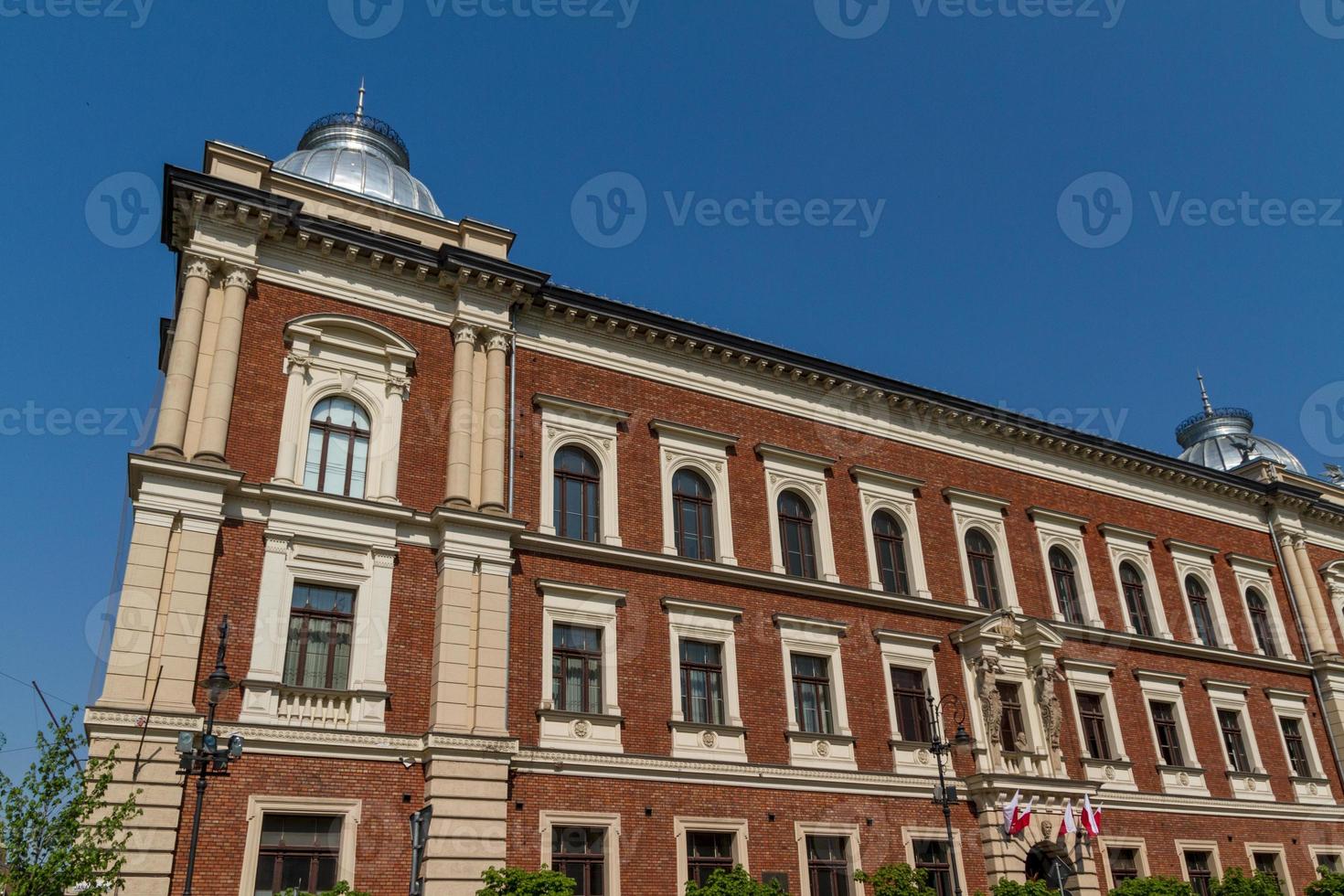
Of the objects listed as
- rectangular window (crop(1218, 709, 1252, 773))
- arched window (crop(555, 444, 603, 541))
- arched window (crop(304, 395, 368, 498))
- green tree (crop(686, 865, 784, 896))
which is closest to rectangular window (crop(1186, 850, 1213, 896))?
rectangular window (crop(1218, 709, 1252, 773))

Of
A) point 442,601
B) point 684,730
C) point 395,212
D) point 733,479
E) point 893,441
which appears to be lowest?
point 684,730

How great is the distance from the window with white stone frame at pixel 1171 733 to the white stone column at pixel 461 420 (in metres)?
20.3

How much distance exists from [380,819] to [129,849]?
13.1 ft

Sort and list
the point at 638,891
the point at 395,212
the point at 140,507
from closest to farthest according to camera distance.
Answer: the point at 140,507, the point at 638,891, the point at 395,212

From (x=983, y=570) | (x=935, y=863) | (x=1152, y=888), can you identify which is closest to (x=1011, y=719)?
(x=983, y=570)

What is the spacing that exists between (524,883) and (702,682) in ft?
23.2

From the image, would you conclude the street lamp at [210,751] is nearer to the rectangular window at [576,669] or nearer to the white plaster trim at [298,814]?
the white plaster trim at [298,814]

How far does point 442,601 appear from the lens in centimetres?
2064

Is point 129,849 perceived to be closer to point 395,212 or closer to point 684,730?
point 684,730

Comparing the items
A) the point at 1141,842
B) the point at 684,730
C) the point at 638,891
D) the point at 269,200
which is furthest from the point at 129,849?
the point at 1141,842

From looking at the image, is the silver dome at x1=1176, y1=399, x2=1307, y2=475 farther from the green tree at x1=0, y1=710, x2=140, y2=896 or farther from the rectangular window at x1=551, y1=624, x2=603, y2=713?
the green tree at x1=0, y1=710, x2=140, y2=896

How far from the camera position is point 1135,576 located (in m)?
32.8

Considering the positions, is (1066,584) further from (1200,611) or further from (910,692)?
(910,692)

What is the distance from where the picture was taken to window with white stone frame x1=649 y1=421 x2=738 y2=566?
25.0m
